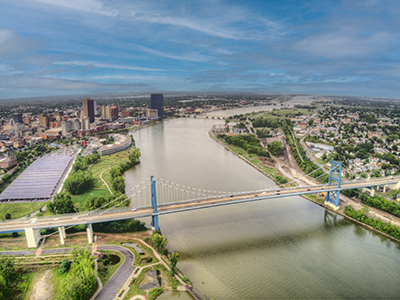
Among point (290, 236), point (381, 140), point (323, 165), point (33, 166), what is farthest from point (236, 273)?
point (381, 140)

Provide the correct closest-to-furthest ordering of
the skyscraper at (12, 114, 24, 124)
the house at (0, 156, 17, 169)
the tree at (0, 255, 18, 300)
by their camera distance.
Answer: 1. the tree at (0, 255, 18, 300)
2. the house at (0, 156, 17, 169)
3. the skyscraper at (12, 114, 24, 124)

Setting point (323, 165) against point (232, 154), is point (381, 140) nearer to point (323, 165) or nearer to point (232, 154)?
point (323, 165)

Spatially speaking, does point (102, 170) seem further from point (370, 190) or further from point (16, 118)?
point (16, 118)

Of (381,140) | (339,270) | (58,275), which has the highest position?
(381,140)

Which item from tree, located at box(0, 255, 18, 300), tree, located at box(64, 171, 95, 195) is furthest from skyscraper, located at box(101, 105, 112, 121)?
tree, located at box(0, 255, 18, 300)

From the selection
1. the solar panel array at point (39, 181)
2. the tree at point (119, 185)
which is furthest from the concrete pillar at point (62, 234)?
the solar panel array at point (39, 181)

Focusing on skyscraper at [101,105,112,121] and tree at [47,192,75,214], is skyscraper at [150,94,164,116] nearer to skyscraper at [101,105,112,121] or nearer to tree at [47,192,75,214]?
skyscraper at [101,105,112,121]
